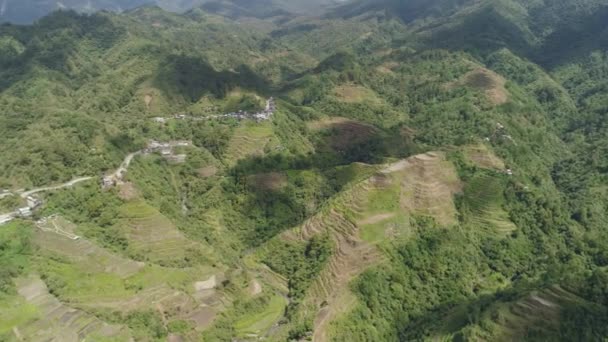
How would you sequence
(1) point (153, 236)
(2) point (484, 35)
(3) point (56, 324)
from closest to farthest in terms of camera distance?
(3) point (56, 324)
(1) point (153, 236)
(2) point (484, 35)

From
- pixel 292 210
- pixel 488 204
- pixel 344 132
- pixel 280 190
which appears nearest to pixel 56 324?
pixel 292 210

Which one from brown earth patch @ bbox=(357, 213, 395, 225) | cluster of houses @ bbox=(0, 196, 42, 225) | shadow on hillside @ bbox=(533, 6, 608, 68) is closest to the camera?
cluster of houses @ bbox=(0, 196, 42, 225)

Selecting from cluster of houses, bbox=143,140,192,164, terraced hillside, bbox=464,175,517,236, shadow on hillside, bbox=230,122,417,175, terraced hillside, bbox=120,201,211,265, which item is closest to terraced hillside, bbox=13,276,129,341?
terraced hillside, bbox=120,201,211,265

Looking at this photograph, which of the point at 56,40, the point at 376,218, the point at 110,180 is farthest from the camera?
the point at 56,40

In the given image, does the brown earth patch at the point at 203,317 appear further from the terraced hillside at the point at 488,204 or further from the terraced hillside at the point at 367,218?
the terraced hillside at the point at 488,204

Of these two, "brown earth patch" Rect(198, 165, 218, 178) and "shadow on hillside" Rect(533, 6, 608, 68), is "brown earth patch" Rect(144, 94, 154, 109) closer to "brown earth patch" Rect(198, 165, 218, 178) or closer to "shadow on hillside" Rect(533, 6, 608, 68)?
"brown earth patch" Rect(198, 165, 218, 178)

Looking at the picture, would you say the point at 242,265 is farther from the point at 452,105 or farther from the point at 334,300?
the point at 452,105

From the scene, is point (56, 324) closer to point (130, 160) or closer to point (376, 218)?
point (130, 160)
